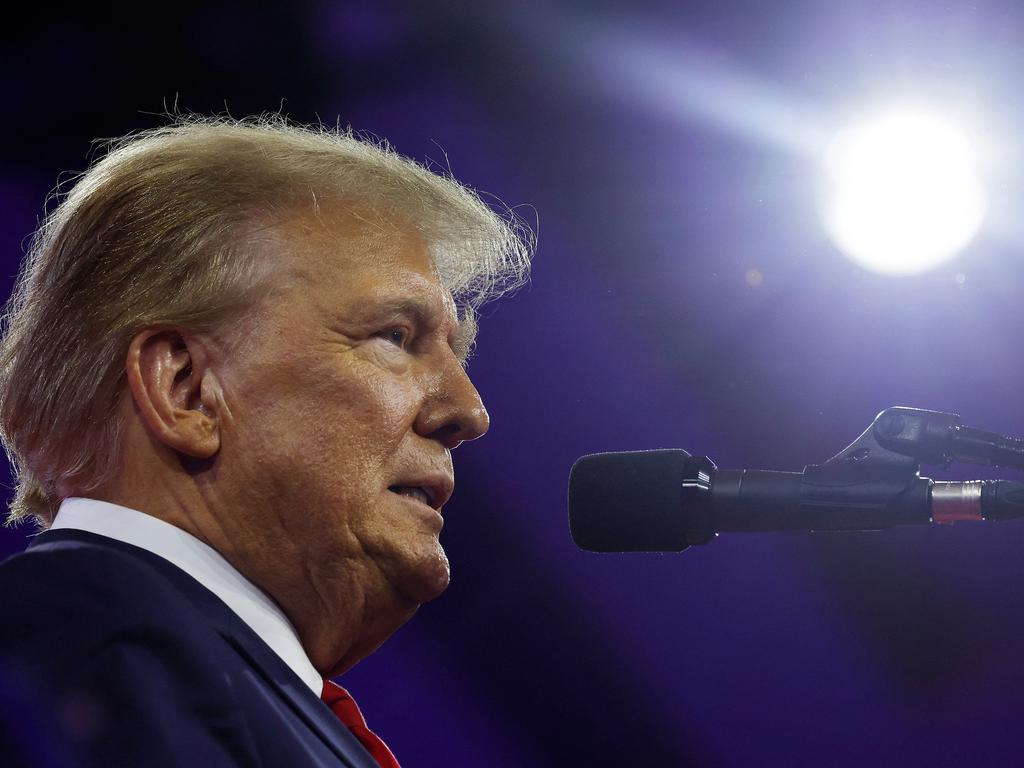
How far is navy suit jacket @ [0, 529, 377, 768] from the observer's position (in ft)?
3.41

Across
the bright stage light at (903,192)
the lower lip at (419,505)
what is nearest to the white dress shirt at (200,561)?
the lower lip at (419,505)

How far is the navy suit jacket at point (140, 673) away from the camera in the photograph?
1039mm

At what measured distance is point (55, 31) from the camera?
329 centimetres

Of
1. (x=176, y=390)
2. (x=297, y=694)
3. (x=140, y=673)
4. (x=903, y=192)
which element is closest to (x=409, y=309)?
(x=176, y=390)

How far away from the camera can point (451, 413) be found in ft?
5.45

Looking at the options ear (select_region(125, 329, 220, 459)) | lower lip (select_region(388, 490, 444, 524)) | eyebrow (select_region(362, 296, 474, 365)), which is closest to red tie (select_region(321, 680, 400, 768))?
lower lip (select_region(388, 490, 444, 524))

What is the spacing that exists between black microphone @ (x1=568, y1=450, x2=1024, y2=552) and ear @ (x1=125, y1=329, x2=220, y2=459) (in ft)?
2.05

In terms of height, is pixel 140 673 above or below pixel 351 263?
below

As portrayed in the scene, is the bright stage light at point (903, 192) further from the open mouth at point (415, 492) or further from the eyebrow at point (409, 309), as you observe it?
the open mouth at point (415, 492)

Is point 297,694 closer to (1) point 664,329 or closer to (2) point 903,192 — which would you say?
(1) point 664,329

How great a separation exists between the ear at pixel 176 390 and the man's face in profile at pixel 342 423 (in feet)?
0.10

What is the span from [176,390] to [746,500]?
85 cm

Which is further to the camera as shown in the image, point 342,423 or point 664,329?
point 664,329

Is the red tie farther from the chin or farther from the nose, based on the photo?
the nose
